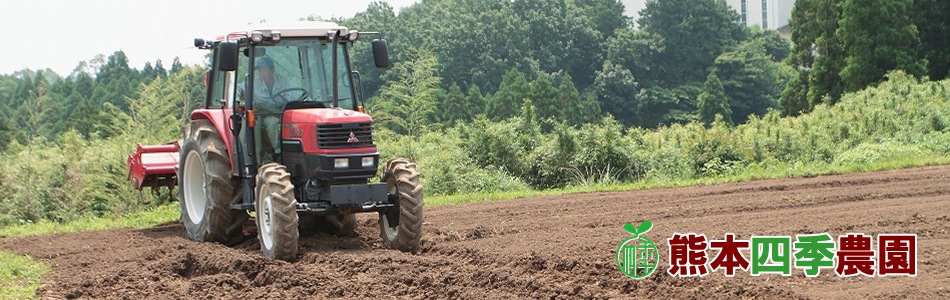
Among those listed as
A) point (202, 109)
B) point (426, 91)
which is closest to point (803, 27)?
point (426, 91)

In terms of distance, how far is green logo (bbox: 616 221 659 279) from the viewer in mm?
8953

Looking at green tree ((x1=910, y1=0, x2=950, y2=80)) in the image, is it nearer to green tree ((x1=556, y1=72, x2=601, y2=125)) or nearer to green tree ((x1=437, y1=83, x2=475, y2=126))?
green tree ((x1=556, y1=72, x2=601, y2=125))

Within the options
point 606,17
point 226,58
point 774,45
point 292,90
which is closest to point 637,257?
point 292,90

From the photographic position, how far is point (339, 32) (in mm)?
11344

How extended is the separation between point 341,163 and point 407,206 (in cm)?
74

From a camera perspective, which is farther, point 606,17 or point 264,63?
point 606,17

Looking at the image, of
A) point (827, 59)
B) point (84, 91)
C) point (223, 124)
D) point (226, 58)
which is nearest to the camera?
point (226, 58)

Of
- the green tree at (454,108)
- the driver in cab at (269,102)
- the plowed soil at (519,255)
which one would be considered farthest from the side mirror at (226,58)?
the green tree at (454,108)

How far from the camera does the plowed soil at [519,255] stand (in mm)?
8500

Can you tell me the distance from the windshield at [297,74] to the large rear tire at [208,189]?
76 centimetres

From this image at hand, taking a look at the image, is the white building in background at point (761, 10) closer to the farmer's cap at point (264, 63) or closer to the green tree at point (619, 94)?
the green tree at point (619, 94)

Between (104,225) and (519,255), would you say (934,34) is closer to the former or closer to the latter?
(104,225)

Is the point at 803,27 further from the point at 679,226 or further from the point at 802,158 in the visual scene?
the point at 679,226

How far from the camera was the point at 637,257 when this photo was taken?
9.54m
